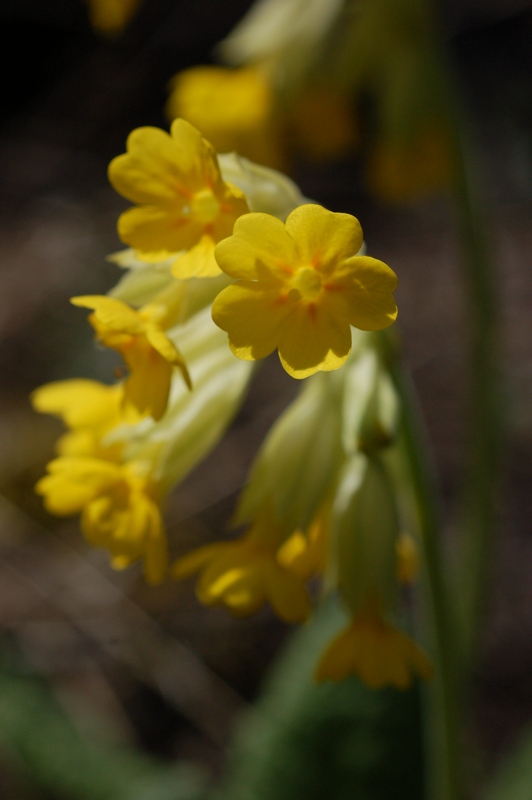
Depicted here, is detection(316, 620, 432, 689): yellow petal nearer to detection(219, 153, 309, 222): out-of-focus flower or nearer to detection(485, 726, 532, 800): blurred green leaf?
detection(219, 153, 309, 222): out-of-focus flower

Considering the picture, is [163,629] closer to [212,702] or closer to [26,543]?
[212,702]

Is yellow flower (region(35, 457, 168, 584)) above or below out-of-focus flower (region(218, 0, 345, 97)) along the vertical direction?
below

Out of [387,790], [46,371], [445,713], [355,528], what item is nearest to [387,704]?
[387,790]

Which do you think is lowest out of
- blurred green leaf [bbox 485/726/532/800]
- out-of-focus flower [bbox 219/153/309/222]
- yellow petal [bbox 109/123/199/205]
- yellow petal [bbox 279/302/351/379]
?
blurred green leaf [bbox 485/726/532/800]

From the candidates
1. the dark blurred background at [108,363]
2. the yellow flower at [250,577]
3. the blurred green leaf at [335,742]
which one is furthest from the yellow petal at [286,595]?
the dark blurred background at [108,363]

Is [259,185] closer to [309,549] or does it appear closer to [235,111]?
[309,549]

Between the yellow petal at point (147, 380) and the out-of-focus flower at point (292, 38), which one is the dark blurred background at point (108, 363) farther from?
the yellow petal at point (147, 380)

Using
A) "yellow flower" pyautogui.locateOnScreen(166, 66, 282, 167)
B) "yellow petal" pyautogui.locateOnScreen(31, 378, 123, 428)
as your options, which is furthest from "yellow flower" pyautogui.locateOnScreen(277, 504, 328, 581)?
"yellow flower" pyautogui.locateOnScreen(166, 66, 282, 167)
